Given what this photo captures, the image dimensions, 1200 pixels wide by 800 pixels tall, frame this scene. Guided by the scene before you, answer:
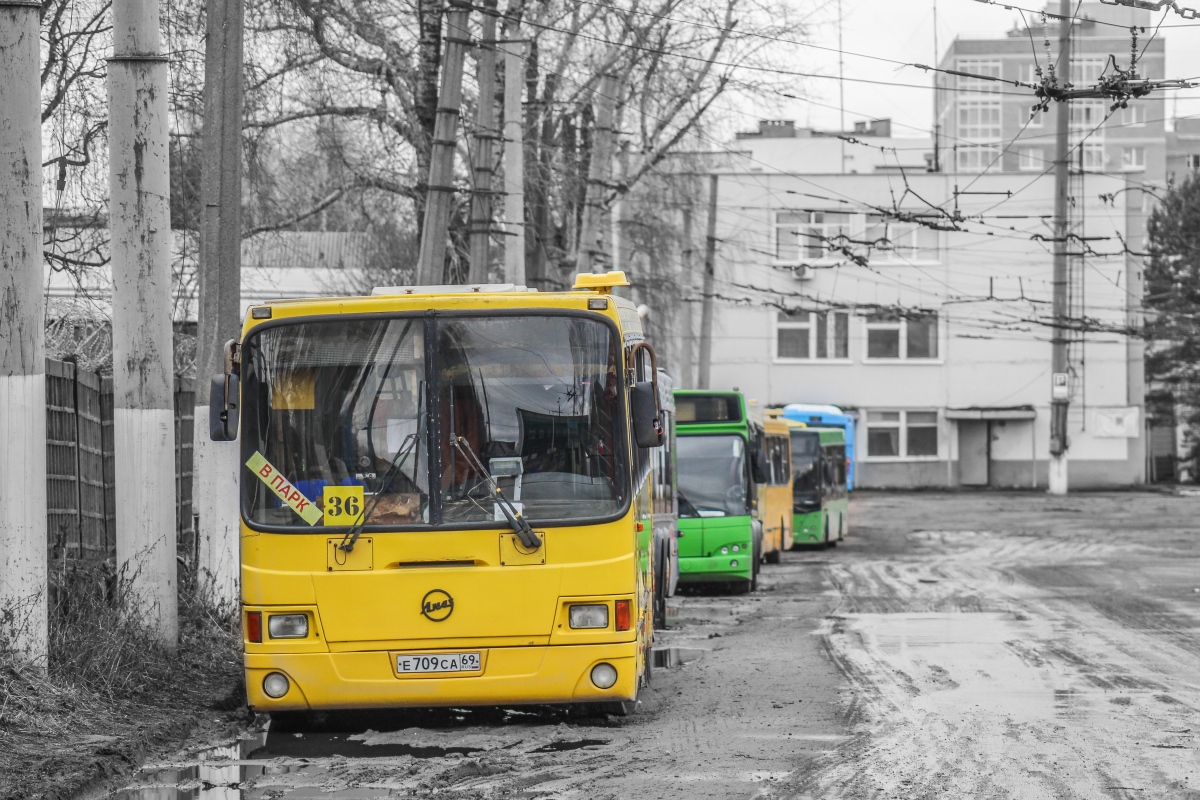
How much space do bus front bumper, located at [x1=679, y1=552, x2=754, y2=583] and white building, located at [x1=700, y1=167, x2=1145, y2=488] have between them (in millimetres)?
37339

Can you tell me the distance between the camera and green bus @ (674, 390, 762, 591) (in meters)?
22.2

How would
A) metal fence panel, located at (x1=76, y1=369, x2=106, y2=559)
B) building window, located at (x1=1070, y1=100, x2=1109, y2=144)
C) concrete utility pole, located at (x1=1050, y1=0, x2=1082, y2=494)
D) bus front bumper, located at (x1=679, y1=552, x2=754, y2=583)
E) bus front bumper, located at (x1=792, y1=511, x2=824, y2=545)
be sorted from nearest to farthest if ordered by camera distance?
metal fence panel, located at (x1=76, y1=369, x2=106, y2=559)
bus front bumper, located at (x1=679, y1=552, x2=754, y2=583)
bus front bumper, located at (x1=792, y1=511, x2=824, y2=545)
concrete utility pole, located at (x1=1050, y1=0, x2=1082, y2=494)
building window, located at (x1=1070, y1=100, x2=1109, y2=144)

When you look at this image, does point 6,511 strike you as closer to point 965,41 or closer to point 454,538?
point 454,538

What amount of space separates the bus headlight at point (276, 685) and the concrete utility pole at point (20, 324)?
4.02 ft

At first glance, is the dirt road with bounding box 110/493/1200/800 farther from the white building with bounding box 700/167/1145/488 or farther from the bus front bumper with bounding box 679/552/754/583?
the white building with bounding box 700/167/1145/488

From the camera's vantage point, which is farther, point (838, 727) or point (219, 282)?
point (219, 282)

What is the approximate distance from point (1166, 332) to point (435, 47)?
146ft

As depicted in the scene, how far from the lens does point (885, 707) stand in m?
10.3

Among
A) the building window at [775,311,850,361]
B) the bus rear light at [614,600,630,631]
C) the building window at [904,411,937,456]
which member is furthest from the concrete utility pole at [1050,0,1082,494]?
the bus rear light at [614,600,630,631]

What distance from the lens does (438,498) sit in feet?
31.3

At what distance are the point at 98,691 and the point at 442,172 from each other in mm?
9811

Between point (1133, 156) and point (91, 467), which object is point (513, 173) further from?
point (1133, 156)

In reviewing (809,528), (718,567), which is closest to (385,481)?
(718,567)

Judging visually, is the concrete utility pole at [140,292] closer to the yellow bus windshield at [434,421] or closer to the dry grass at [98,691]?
the dry grass at [98,691]
